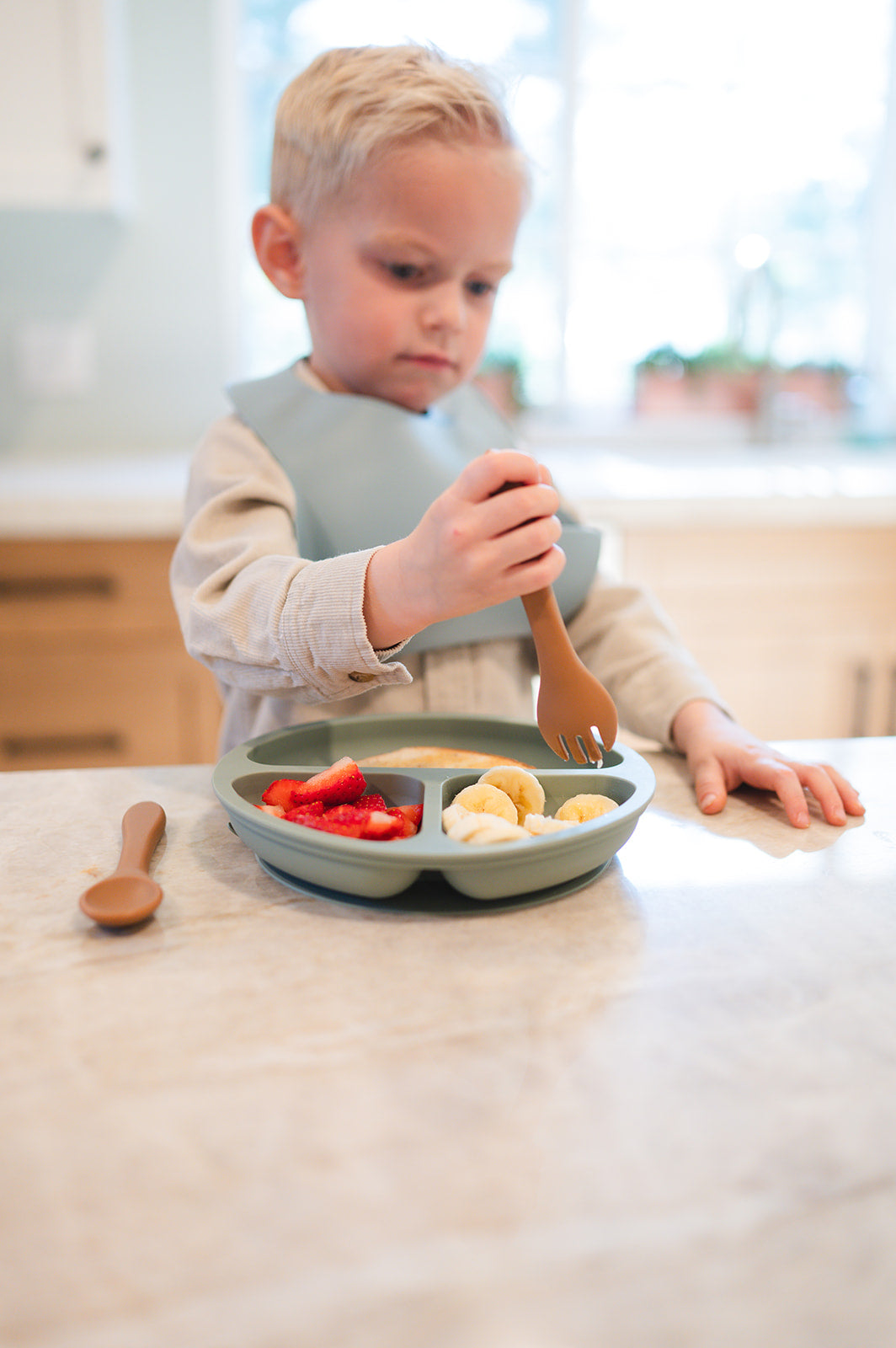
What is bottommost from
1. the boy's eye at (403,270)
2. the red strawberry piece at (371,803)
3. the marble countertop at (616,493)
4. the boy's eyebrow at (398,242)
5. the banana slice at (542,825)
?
the marble countertop at (616,493)

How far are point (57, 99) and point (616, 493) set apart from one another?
123cm

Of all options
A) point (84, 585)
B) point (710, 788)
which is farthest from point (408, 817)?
point (84, 585)

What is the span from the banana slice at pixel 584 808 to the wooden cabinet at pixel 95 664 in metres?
1.21

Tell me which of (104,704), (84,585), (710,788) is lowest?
(104,704)

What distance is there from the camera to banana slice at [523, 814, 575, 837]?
0.55 meters

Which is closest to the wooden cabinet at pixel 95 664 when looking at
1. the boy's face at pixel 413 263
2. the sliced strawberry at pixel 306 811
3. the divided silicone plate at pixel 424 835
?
the boy's face at pixel 413 263

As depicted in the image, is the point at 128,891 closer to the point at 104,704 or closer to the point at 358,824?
the point at 358,824

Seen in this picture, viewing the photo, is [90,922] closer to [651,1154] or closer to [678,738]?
[651,1154]

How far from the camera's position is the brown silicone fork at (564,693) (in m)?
0.64

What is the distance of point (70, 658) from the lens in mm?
1714

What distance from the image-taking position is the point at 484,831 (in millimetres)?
532

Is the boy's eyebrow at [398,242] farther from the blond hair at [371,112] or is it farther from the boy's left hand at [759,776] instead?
the boy's left hand at [759,776]

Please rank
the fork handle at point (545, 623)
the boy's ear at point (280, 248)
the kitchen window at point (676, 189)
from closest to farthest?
1. the fork handle at point (545, 623)
2. the boy's ear at point (280, 248)
3. the kitchen window at point (676, 189)

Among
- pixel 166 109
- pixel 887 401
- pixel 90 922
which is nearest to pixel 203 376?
pixel 166 109
